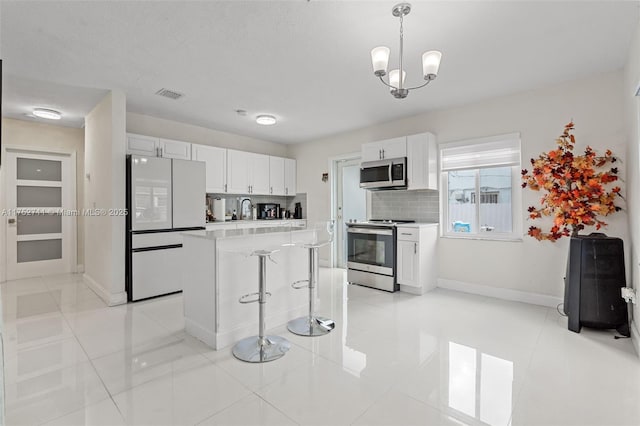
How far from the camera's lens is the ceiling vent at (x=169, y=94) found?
3.89 metres

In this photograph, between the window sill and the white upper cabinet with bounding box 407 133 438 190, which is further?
the white upper cabinet with bounding box 407 133 438 190

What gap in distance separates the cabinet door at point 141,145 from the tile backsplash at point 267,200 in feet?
4.20

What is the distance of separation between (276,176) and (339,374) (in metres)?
4.65

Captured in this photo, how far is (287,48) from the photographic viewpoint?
2867 mm

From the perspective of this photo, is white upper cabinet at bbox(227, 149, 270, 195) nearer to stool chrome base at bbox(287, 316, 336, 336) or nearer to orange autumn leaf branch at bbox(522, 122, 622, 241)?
stool chrome base at bbox(287, 316, 336, 336)

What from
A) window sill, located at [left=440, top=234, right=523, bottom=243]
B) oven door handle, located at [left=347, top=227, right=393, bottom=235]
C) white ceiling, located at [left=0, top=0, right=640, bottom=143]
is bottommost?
window sill, located at [left=440, top=234, right=523, bottom=243]

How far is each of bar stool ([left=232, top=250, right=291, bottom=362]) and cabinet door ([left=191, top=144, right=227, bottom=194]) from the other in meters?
3.09

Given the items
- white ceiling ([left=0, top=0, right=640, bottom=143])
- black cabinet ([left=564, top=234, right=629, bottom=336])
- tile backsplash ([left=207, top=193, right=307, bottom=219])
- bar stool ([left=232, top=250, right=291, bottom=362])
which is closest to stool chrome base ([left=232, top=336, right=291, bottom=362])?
bar stool ([left=232, top=250, right=291, bottom=362])

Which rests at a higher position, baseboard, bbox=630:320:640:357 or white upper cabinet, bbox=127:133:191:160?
white upper cabinet, bbox=127:133:191:160

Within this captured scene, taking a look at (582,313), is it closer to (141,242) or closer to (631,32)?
(631,32)

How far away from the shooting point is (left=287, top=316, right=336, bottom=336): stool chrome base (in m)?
2.97

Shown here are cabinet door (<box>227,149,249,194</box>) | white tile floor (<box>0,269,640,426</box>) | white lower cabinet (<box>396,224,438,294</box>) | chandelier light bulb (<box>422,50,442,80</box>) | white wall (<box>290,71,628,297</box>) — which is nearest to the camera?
white tile floor (<box>0,269,640,426</box>)

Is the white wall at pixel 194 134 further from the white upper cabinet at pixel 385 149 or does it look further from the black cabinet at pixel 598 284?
the black cabinet at pixel 598 284

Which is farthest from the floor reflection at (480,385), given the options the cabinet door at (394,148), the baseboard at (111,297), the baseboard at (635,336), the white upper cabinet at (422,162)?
the baseboard at (111,297)
